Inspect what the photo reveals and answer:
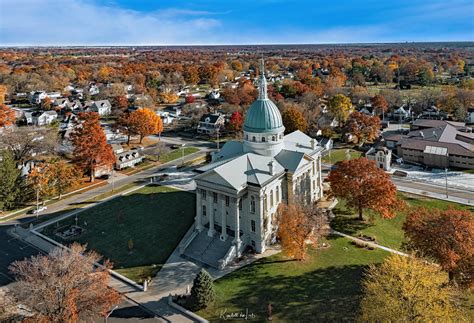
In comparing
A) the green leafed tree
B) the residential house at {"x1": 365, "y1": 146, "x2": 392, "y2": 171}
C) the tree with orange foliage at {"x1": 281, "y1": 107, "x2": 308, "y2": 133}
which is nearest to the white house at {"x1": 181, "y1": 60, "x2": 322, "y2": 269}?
the green leafed tree

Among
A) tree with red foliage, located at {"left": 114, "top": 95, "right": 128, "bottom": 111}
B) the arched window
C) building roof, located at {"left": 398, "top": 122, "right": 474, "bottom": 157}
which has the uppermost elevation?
tree with red foliage, located at {"left": 114, "top": 95, "right": 128, "bottom": 111}

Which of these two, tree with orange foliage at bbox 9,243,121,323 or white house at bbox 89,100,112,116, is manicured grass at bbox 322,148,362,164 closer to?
tree with orange foliage at bbox 9,243,121,323

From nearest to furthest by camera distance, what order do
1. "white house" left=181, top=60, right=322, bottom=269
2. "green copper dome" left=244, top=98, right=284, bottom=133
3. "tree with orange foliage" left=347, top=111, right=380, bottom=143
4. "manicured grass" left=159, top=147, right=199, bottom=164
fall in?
"white house" left=181, top=60, right=322, bottom=269
"green copper dome" left=244, top=98, right=284, bottom=133
"manicured grass" left=159, top=147, right=199, bottom=164
"tree with orange foliage" left=347, top=111, right=380, bottom=143

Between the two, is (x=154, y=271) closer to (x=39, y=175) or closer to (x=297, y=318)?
(x=297, y=318)

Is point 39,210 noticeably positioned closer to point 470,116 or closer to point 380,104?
point 380,104

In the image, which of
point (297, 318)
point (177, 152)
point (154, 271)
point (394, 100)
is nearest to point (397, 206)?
point (297, 318)

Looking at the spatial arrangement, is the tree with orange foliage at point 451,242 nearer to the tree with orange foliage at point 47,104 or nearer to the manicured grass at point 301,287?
the manicured grass at point 301,287

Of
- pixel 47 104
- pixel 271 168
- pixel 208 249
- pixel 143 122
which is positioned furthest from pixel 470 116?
pixel 47 104
